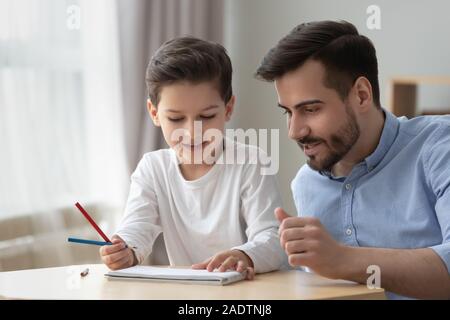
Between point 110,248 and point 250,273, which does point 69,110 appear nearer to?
point 110,248

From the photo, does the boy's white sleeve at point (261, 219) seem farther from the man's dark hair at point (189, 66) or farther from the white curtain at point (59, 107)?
the white curtain at point (59, 107)

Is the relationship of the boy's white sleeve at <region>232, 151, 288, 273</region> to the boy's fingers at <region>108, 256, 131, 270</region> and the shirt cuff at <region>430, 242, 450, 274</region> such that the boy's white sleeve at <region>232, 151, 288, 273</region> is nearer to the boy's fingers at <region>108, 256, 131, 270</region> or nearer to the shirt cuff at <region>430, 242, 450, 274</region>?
the boy's fingers at <region>108, 256, 131, 270</region>

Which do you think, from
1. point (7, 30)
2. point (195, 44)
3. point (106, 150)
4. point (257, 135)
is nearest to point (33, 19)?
point (7, 30)

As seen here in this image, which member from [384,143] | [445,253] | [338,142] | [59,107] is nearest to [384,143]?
[384,143]

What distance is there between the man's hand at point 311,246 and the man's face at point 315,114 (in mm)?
309

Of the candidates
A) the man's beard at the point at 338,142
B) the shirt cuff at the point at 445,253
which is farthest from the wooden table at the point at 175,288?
the man's beard at the point at 338,142

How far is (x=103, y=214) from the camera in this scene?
10.9 ft

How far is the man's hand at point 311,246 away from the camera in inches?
52.9

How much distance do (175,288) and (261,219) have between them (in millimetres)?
388

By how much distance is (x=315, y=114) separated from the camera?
1626mm

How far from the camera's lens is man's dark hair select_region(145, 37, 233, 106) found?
1749mm
